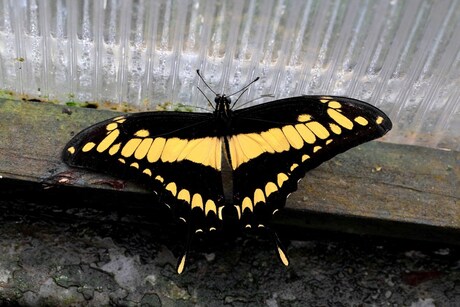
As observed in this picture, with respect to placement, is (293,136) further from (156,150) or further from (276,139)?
(156,150)

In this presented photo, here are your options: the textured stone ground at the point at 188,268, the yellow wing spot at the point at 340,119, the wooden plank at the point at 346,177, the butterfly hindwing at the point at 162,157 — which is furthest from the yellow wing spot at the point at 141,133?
the yellow wing spot at the point at 340,119

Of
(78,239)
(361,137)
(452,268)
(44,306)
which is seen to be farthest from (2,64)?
(452,268)

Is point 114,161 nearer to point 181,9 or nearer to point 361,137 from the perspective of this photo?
point 181,9

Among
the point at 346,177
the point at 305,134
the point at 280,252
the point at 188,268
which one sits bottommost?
the point at 188,268

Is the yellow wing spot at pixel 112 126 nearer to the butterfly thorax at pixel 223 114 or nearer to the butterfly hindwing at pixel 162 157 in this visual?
the butterfly hindwing at pixel 162 157

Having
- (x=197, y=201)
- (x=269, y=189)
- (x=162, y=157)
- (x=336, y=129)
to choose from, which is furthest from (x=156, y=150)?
(x=336, y=129)

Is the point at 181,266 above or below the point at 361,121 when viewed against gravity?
below
